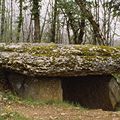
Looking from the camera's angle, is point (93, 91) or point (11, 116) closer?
point (11, 116)

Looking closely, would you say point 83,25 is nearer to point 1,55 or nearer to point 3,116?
point 1,55

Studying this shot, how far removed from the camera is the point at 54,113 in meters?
7.91

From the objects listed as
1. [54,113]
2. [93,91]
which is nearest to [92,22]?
[93,91]

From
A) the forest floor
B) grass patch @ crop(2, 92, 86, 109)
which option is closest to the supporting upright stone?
grass patch @ crop(2, 92, 86, 109)

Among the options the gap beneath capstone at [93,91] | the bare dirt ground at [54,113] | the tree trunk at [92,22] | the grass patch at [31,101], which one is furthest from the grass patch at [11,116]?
the tree trunk at [92,22]

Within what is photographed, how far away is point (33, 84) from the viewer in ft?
31.5

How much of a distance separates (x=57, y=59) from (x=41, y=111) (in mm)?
1574

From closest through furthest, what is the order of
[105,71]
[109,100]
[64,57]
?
[64,57], [105,71], [109,100]


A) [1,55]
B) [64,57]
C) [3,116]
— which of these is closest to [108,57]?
[64,57]

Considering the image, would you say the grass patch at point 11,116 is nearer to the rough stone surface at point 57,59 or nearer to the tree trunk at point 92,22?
the rough stone surface at point 57,59

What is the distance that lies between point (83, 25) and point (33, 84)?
7.68 metres

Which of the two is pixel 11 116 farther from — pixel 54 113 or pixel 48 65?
pixel 48 65

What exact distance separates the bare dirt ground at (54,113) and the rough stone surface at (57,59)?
0.92 metres

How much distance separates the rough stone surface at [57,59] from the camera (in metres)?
9.15
